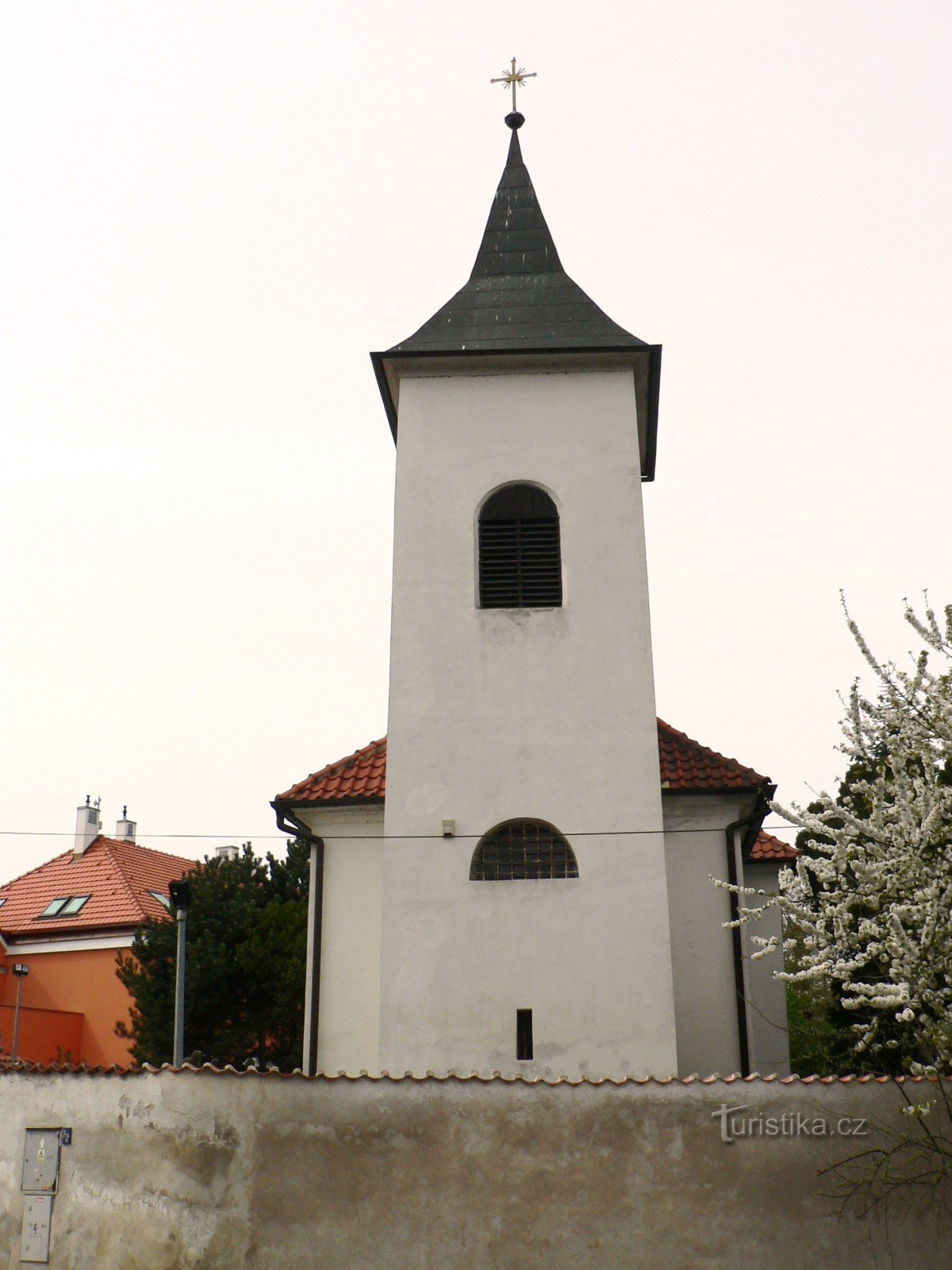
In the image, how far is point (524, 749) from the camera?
14.5 meters

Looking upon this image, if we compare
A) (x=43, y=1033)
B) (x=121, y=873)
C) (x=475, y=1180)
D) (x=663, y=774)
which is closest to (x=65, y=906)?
(x=121, y=873)

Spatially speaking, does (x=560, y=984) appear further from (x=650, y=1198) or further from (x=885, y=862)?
(x=885, y=862)

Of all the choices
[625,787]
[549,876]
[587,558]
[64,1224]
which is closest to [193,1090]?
[64,1224]

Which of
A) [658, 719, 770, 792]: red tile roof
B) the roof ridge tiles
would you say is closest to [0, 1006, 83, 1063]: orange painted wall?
the roof ridge tiles

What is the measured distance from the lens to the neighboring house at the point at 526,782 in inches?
535

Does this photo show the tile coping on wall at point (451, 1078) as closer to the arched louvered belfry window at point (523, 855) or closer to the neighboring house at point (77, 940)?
the arched louvered belfry window at point (523, 855)

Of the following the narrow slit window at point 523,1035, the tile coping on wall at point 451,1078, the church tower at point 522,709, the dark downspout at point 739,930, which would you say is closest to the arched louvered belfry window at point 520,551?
the church tower at point 522,709

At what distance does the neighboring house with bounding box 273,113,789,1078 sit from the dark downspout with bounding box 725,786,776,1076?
1.4 inches

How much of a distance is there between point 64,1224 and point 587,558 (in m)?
8.51

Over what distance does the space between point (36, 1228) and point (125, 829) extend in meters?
32.8

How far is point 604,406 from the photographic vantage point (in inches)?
634

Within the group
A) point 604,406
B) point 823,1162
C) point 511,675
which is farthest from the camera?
point 604,406

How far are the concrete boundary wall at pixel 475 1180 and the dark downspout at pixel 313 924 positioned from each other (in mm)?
4954

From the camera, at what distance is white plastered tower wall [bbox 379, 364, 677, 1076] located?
1352 cm
